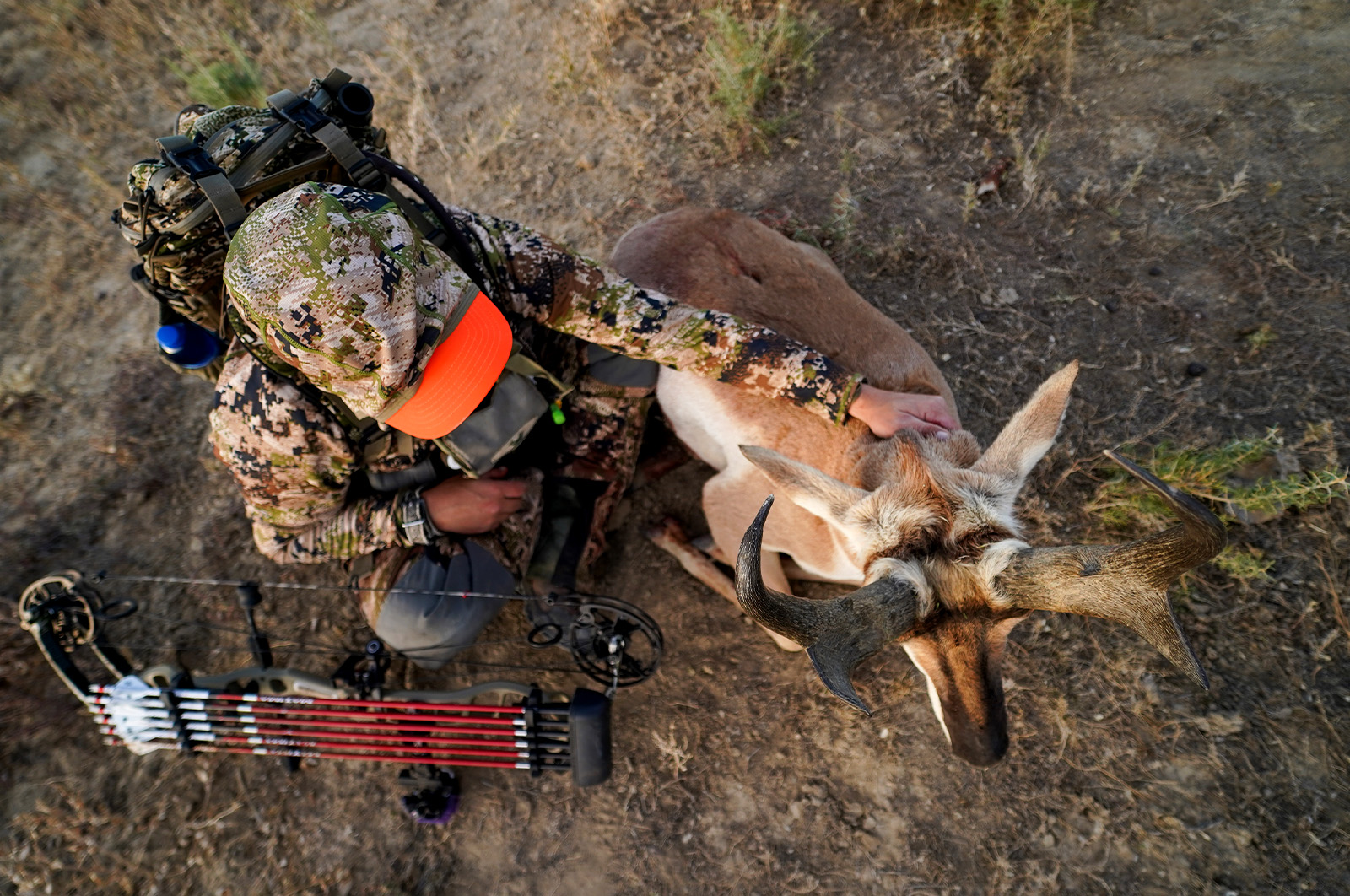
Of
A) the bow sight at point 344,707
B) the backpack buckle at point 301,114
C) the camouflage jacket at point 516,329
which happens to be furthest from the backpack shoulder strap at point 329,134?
the bow sight at point 344,707

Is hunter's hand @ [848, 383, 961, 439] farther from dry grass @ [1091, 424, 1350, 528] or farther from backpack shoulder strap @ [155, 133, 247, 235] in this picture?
backpack shoulder strap @ [155, 133, 247, 235]

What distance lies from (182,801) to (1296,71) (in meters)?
7.18

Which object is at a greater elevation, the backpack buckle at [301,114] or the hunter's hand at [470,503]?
the backpack buckle at [301,114]

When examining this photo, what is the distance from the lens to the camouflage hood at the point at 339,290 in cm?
214

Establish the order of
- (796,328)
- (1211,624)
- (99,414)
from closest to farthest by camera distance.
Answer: (1211,624), (796,328), (99,414)

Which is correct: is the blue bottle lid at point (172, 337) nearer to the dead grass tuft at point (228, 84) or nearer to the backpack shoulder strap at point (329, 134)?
the backpack shoulder strap at point (329, 134)

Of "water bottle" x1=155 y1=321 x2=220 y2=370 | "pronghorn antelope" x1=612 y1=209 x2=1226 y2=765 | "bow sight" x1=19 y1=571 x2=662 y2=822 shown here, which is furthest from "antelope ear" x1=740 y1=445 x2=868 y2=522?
"water bottle" x1=155 y1=321 x2=220 y2=370

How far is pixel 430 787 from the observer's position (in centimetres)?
335

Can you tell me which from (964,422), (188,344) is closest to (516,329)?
(188,344)

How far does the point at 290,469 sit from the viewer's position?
2781mm

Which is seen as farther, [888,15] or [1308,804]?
[888,15]

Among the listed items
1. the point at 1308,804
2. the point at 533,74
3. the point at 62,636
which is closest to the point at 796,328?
the point at 1308,804

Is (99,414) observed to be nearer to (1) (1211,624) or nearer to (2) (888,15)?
(2) (888,15)

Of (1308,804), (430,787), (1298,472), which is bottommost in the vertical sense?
(1308,804)
